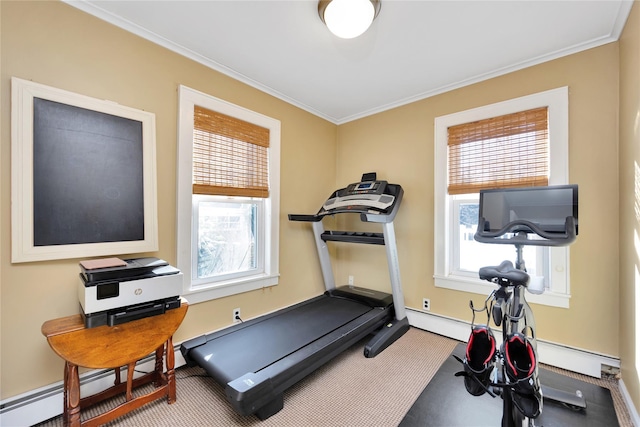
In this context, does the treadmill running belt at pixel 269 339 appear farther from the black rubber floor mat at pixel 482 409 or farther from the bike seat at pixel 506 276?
the bike seat at pixel 506 276

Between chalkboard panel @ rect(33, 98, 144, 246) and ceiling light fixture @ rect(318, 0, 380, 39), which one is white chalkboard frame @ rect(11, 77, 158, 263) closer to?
chalkboard panel @ rect(33, 98, 144, 246)

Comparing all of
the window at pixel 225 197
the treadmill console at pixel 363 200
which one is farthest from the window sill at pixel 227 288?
the treadmill console at pixel 363 200

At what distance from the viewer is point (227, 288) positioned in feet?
8.41

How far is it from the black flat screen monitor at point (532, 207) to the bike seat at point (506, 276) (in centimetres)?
38

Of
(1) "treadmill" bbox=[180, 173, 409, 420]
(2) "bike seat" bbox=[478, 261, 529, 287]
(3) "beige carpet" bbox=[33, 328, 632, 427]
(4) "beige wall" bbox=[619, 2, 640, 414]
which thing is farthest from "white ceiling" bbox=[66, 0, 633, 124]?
(3) "beige carpet" bbox=[33, 328, 632, 427]

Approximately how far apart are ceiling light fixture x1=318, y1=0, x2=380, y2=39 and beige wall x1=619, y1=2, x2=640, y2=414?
167 centimetres

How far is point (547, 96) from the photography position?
2.32 m

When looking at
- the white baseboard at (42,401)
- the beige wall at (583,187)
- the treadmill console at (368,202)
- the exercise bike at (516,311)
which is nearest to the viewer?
the exercise bike at (516,311)

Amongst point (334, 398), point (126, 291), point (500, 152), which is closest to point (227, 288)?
point (126, 291)

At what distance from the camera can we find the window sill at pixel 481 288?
2.25 meters

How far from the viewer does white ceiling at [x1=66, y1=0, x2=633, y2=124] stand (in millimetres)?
1819

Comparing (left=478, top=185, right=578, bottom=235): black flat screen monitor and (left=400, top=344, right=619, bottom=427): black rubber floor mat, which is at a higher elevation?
(left=478, top=185, right=578, bottom=235): black flat screen monitor

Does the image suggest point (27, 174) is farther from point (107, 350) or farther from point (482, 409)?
point (482, 409)

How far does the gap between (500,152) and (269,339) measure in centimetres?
275
